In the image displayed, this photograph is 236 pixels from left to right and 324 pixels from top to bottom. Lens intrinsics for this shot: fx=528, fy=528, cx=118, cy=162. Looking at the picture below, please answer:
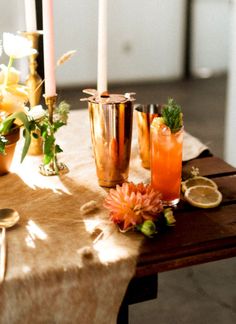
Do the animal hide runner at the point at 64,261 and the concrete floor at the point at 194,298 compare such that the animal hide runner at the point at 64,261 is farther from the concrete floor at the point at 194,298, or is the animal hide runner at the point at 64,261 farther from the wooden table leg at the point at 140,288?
the concrete floor at the point at 194,298

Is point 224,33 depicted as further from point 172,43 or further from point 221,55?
point 172,43

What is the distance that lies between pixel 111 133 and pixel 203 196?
0.24 m

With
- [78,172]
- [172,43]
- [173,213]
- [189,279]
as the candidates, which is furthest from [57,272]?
[172,43]

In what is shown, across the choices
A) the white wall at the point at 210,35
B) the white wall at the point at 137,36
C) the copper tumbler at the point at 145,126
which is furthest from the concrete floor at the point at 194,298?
the white wall at the point at 210,35

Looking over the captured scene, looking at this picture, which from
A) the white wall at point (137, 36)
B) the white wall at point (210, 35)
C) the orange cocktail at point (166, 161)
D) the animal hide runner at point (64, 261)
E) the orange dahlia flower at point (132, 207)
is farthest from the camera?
the white wall at point (210, 35)

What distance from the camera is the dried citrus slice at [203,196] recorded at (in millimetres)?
1100

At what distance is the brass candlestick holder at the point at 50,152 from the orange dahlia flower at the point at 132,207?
0.92 feet

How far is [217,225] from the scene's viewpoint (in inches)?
39.9

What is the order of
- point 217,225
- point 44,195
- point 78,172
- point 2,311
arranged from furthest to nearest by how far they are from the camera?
point 78,172 < point 44,195 < point 217,225 < point 2,311

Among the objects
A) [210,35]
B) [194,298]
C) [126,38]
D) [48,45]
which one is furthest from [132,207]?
[210,35]

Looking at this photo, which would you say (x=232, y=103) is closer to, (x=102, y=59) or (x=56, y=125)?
(x=102, y=59)

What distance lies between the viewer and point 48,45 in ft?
3.94

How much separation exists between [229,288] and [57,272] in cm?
119

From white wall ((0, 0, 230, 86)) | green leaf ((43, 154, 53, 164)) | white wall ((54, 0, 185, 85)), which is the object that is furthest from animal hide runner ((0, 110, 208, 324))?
white wall ((54, 0, 185, 85))
